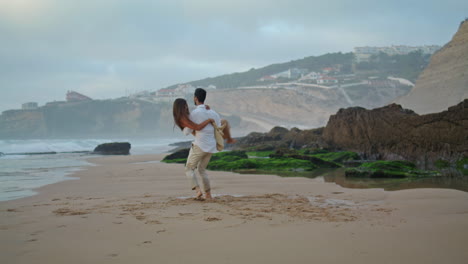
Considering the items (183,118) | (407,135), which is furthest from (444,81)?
(183,118)

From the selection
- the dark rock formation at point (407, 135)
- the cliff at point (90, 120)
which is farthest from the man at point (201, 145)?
the cliff at point (90, 120)

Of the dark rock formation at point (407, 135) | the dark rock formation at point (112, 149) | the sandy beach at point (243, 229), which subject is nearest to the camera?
the sandy beach at point (243, 229)

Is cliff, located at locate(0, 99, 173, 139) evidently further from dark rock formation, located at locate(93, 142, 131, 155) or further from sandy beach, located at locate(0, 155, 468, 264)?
sandy beach, located at locate(0, 155, 468, 264)

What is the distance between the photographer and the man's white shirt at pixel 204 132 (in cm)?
548

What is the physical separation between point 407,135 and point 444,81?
165 feet

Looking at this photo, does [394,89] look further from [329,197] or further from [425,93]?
[329,197]

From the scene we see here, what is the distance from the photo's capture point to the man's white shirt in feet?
18.0

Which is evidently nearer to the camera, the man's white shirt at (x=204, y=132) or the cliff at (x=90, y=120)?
the man's white shirt at (x=204, y=132)

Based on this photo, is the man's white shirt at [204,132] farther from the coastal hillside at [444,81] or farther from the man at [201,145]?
the coastal hillside at [444,81]

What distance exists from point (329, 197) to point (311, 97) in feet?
376

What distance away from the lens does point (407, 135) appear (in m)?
11.1

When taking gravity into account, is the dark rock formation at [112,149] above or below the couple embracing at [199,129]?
below

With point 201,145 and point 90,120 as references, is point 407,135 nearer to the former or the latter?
point 201,145

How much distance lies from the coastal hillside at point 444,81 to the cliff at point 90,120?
6122 cm
